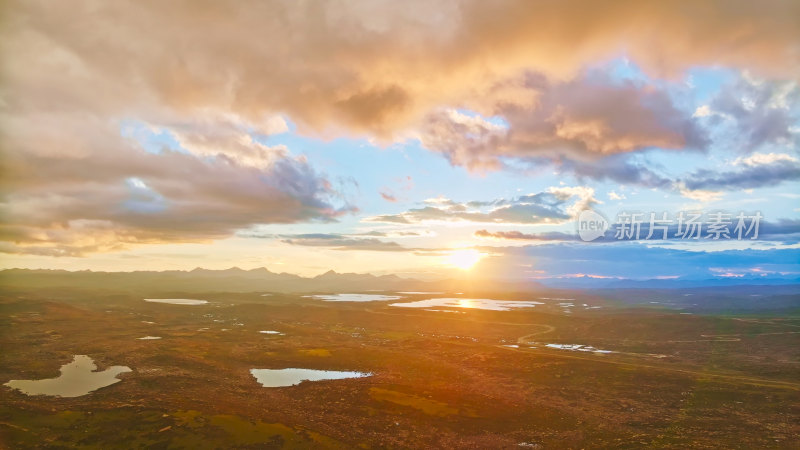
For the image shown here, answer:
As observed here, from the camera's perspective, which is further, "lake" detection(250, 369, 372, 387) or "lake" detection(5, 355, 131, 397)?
"lake" detection(250, 369, 372, 387)

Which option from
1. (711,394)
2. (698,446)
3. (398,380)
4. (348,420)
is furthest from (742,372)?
(348,420)

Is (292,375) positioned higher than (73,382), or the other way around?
(73,382)

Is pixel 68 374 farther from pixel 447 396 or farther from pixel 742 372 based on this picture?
pixel 742 372

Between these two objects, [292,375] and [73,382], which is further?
[292,375]

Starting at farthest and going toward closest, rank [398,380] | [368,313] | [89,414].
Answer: [368,313] < [398,380] < [89,414]

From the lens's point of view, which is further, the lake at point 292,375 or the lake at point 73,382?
the lake at point 292,375
